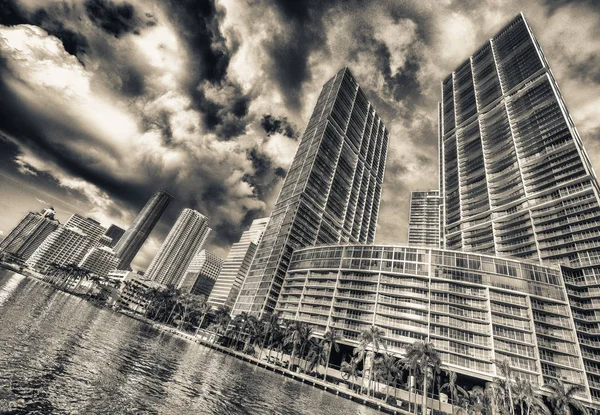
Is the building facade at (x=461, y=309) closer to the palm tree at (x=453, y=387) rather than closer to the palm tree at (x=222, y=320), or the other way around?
the palm tree at (x=453, y=387)

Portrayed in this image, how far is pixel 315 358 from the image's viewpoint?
287ft

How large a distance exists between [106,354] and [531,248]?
129020 mm

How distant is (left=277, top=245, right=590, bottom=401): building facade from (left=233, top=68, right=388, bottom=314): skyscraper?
2798cm

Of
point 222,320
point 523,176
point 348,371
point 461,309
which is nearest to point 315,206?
point 222,320

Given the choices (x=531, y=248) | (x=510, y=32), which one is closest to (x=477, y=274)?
(x=531, y=248)

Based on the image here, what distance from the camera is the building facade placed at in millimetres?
73500

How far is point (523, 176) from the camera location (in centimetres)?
11769

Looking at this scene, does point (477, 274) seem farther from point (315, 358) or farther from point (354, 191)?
point (354, 191)

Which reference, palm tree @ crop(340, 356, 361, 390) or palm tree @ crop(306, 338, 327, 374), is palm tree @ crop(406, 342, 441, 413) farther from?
palm tree @ crop(306, 338, 327, 374)

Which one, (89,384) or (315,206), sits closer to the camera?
(89,384)

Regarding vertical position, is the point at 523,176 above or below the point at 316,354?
above

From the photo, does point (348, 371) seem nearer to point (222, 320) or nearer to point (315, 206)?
point (222, 320)

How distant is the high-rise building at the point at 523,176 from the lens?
8412cm

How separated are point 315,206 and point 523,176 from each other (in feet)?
319
